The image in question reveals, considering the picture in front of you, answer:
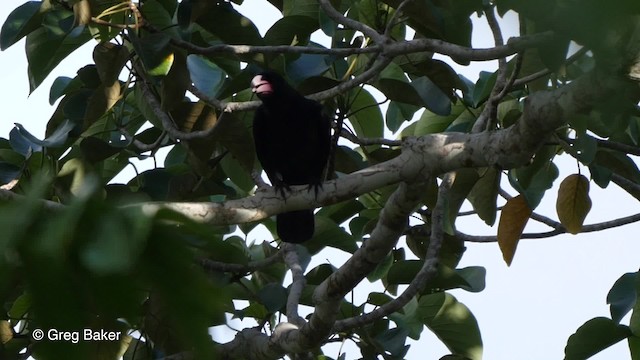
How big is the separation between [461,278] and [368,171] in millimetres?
1204

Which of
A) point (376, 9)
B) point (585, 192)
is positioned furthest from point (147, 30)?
point (585, 192)

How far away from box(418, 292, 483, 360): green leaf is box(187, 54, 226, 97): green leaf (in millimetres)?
1333

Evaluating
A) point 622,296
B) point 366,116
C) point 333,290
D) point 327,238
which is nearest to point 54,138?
point 333,290

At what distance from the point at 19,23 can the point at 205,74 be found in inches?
32.9

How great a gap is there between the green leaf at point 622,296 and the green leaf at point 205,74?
188cm

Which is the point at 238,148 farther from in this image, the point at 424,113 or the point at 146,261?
the point at 146,261

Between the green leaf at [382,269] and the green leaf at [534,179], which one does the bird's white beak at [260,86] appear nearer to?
the green leaf at [382,269]

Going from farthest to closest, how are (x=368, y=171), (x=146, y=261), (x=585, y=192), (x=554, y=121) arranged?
(x=585, y=192) → (x=368, y=171) → (x=554, y=121) → (x=146, y=261)

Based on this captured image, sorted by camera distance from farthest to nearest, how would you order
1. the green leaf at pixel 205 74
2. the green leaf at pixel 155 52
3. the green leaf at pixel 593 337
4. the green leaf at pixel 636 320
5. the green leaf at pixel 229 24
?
the green leaf at pixel 205 74
the green leaf at pixel 229 24
the green leaf at pixel 593 337
the green leaf at pixel 155 52
the green leaf at pixel 636 320

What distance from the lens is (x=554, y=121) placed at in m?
2.33

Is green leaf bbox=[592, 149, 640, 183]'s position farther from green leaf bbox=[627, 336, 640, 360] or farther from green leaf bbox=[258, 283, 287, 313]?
green leaf bbox=[258, 283, 287, 313]

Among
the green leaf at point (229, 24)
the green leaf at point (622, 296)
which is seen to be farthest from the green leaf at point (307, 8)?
the green leaf at point (622, 296)

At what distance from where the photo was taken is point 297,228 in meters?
4.33

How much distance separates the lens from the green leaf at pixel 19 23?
3.65 metres
